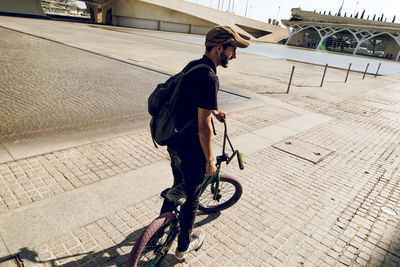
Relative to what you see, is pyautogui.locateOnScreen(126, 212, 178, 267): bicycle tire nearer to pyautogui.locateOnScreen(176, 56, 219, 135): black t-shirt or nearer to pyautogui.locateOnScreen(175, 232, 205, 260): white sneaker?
pyautogui.locateOnScreen(175, 232, 205, 260): white sneaker

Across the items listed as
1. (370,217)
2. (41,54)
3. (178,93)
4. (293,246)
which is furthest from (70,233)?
(41,54)

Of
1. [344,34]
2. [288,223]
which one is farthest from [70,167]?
[344,34]

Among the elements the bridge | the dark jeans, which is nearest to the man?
the dark jeans

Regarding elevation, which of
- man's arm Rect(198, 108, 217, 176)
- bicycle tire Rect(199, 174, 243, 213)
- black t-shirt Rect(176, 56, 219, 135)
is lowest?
bicycle tire Rect(199, 174, 243, 213)

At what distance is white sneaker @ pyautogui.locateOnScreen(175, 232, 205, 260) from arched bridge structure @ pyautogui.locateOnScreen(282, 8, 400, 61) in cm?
6535

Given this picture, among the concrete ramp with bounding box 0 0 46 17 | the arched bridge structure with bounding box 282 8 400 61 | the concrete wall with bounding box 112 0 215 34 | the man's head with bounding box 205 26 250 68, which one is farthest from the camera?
the arched bridge structure with bounding box 282 8 400 61

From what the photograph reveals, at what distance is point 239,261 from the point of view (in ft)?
8.68

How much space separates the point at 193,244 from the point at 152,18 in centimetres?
5677

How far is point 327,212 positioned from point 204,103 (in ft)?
8.72

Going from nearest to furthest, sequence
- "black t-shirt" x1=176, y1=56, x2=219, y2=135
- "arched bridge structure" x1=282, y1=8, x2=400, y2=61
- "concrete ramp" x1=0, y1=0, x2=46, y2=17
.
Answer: "black t-shirt" x1=176, y1=56, x2=219, y2=135 → "concrete ramp" x1=0, y1=0, x2=46, y2=17 → "arched bridge structure" x1=282, y1=8, x2=400, y2=61

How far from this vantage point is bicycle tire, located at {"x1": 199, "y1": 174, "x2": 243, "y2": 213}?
319 centimetres

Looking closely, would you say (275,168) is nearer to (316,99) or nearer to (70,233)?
(70,233)

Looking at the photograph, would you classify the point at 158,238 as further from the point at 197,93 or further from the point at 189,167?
the point at 197,93

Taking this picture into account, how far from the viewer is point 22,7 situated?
40656 mm
